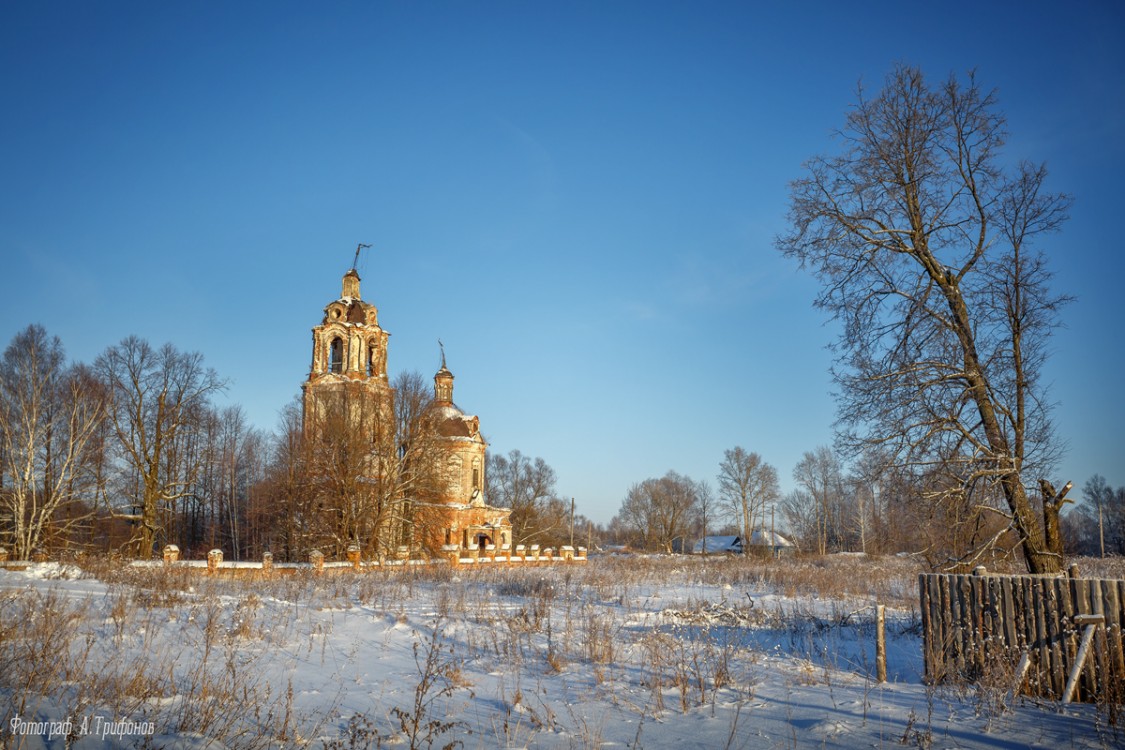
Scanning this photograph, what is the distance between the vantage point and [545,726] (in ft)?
18.6

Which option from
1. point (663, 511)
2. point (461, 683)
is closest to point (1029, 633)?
point (461, 683)

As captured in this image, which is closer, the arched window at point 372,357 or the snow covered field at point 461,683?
the snow covered field at point 461,683

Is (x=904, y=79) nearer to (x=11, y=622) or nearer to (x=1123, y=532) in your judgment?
(x=11, y=622)

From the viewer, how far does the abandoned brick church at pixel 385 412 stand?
1385 inches

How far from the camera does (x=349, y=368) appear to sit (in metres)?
38.0

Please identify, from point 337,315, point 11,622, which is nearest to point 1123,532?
point 337,315

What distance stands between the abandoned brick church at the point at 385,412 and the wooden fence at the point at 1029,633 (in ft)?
94.6

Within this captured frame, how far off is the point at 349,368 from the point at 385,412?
14.8 ft

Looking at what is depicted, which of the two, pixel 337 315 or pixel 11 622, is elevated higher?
pixel 337 315

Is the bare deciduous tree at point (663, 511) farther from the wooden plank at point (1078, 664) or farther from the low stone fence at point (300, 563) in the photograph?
the wooden plank at point (1078, 664)

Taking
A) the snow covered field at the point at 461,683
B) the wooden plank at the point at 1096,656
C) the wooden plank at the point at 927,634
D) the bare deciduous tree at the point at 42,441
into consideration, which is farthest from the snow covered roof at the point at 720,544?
the wooden plank at the point at 1096,656

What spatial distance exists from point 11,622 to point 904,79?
14.8 metres

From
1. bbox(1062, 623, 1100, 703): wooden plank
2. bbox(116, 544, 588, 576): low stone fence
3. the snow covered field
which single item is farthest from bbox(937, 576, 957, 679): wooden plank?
bbox(116, 544, 588, 576): low stone fence

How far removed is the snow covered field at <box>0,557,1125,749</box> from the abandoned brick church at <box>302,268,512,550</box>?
22917mm
